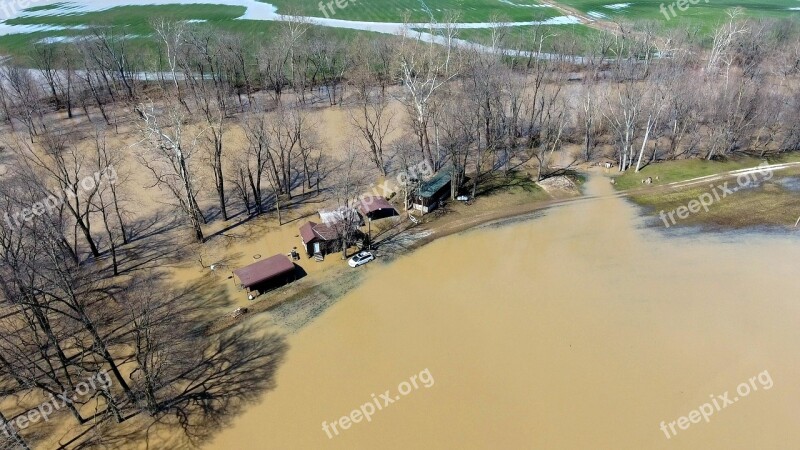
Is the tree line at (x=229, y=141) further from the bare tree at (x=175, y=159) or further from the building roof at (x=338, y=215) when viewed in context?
the building roof at (x=338, y=215)

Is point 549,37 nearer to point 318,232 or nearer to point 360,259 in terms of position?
point 360,259

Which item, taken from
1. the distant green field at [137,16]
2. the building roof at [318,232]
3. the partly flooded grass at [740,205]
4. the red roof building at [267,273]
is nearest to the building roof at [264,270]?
the red roof building at [267,273]

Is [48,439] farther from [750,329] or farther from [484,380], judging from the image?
[750,329]

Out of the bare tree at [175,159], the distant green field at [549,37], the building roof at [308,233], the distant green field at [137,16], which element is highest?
the distant green field at [137,16]

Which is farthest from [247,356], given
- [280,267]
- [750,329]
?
[750,329]

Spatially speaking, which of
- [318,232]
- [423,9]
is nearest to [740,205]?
[318,232]

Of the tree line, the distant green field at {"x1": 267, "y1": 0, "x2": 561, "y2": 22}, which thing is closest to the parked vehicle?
the tree line
